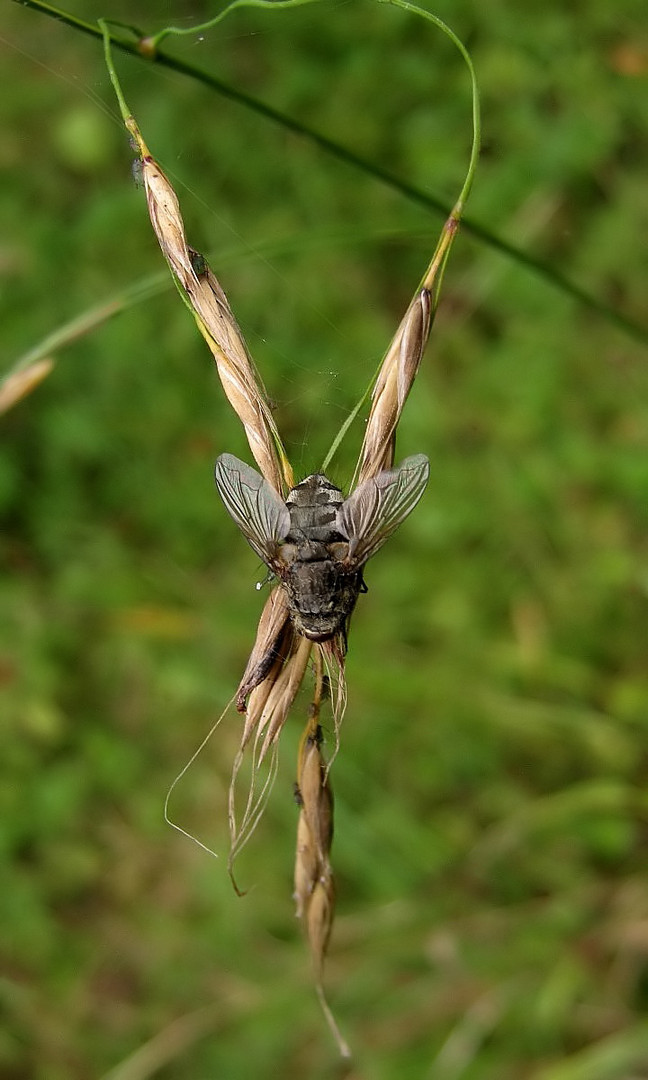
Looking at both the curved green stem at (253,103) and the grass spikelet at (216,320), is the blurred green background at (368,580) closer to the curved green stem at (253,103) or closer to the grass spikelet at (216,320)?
the curved green stem at (253,103)

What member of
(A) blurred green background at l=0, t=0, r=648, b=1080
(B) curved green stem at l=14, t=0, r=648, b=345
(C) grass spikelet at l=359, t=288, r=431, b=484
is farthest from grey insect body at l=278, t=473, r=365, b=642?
(A) blurred green background at l=0, t=0, r=648, b=1080

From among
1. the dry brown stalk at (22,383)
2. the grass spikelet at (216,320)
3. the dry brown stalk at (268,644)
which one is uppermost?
the dry brown stalk at (22,383)

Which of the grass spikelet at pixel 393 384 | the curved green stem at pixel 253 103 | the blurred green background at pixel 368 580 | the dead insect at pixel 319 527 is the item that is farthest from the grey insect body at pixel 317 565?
the blurred green background at pixel 368 580

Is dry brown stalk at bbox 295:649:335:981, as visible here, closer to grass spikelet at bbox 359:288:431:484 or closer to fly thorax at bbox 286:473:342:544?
fly thorax at bbox 286:473:342:544

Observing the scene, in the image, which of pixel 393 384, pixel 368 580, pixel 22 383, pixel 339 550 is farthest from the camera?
pixel 368 580

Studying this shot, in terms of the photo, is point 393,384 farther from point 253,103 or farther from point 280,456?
point 253,103

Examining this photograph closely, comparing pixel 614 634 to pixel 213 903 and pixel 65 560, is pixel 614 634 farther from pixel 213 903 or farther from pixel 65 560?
pixel 65 560

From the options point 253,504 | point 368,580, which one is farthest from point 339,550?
point 368,580
